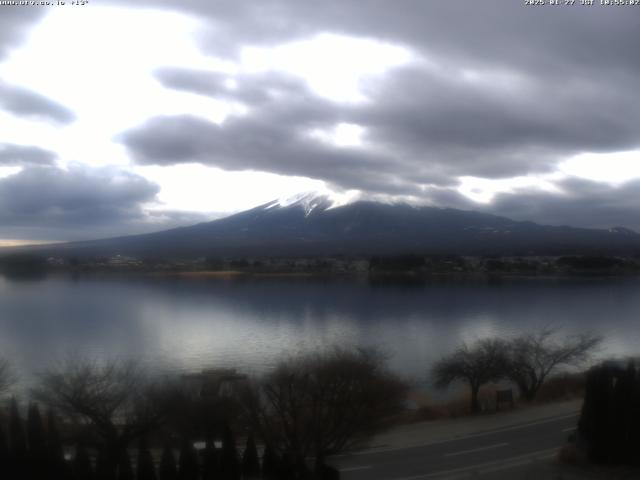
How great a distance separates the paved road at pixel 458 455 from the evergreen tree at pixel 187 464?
144 cm

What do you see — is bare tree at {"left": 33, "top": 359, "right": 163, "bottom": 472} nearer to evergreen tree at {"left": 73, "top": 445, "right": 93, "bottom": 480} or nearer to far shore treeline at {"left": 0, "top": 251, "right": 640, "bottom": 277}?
evergreen tree at {"left": 73, "top": 445, "right": 93, "bottom": 480}

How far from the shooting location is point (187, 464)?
5.43 metres

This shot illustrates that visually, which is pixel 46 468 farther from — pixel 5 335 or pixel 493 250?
pixel 493 250

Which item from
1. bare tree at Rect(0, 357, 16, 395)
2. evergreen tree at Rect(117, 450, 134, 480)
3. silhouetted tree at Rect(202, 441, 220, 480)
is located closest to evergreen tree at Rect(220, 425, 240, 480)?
silhouetted tree at Rect(202, 441, 220, 480)

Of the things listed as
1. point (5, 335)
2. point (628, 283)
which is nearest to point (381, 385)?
point (5, 335)

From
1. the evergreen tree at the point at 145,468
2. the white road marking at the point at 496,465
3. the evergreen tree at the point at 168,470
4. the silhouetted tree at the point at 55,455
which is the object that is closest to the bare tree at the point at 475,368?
the white road marking at the point at 496,465

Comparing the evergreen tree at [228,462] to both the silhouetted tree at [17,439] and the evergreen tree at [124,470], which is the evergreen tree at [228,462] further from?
the silhouetted tree at [17,439]

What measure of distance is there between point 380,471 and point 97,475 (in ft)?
8.59

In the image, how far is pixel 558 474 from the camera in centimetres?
589

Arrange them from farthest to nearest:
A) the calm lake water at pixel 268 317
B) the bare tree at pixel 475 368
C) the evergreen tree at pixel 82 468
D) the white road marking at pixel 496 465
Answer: the calm lake water at pixel 268 317, the bare tree at pixel 475 368, the white road marking at pixel 496 465, the evergreen tree at pixel 82 468

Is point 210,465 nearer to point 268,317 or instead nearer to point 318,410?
point 318,410

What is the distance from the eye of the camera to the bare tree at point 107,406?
6.11 metres

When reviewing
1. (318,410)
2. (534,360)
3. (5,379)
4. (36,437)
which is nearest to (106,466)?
(36,437)

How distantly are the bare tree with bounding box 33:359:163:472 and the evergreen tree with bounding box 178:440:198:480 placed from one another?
1.80 feet
